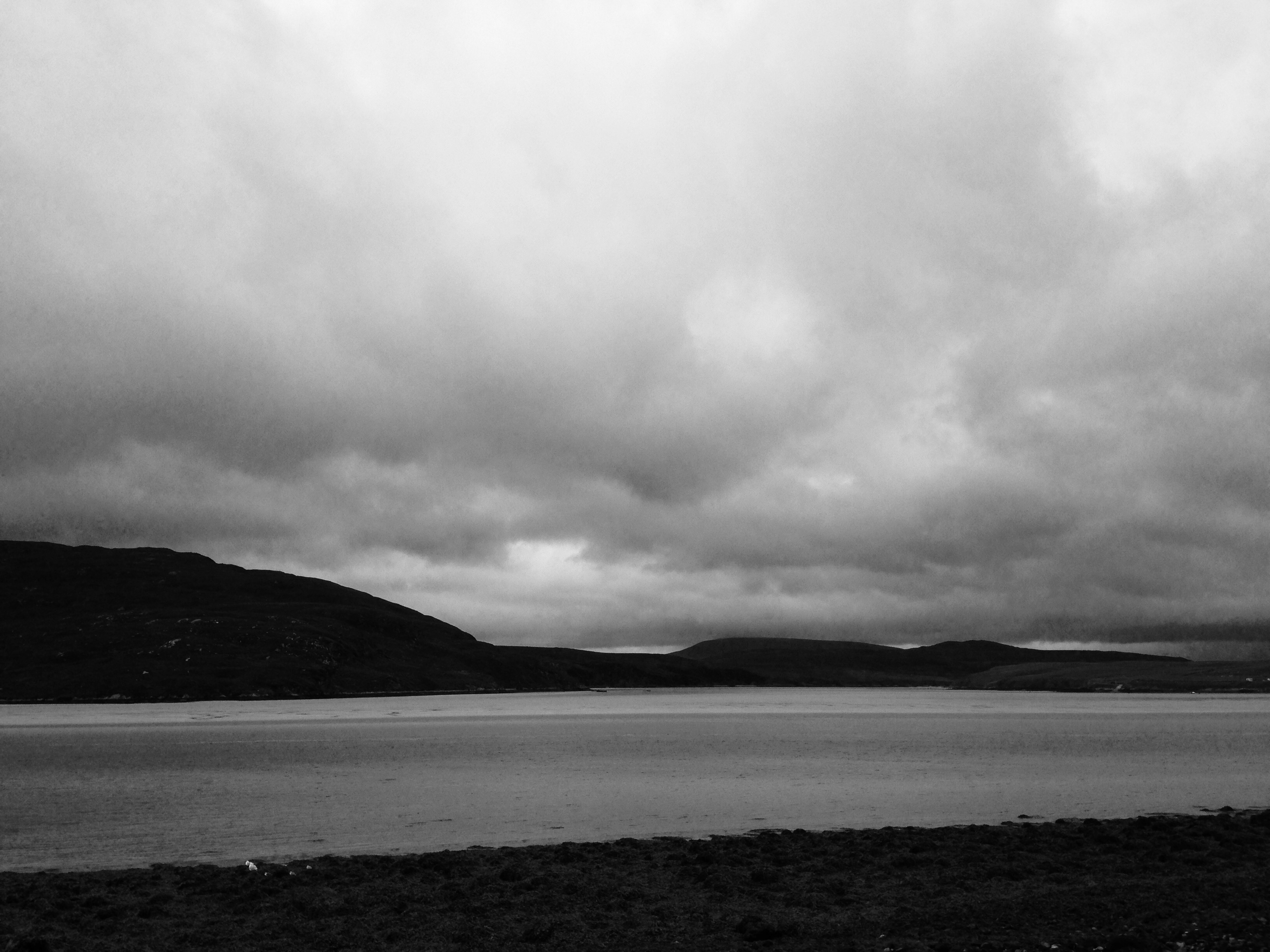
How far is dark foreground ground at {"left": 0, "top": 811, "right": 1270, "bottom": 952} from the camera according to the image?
64.5 ft

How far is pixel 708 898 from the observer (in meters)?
23.5

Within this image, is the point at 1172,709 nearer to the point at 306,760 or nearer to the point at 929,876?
the point at 306,760

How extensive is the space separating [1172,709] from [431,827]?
560 ft

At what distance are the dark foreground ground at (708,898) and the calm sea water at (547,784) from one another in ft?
19.3

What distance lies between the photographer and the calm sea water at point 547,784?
36625mm

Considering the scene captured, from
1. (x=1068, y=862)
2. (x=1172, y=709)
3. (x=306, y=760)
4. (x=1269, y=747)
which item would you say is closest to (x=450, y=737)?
(x=306, y=760)

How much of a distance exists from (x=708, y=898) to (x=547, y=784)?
Answer: 101ft

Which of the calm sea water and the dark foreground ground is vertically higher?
the dark foreground ground

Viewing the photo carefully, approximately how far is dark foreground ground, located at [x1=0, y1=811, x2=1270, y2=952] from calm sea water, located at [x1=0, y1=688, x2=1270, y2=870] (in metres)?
5.89

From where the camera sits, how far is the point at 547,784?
5294cm

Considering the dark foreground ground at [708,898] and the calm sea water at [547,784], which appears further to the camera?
the calm sea water at [547,784]

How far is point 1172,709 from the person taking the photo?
172m

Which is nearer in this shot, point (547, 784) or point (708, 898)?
point (708, 898)

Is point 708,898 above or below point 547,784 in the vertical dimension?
above
